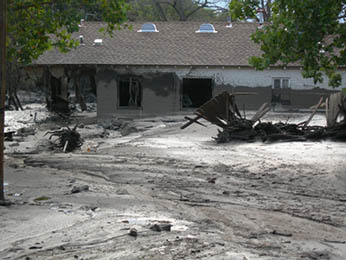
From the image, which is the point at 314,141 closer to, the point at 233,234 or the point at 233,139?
the point at 233,139

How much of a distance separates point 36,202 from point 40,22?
6324mm

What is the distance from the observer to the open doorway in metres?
32.0

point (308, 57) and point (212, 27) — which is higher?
point (212, 27)

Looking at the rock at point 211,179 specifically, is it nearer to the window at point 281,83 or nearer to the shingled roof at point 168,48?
the shingled roof at point 168,48

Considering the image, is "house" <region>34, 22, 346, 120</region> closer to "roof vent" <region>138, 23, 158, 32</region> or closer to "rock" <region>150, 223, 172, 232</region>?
"roof vent" <region>138, 23, 158, 32</region>

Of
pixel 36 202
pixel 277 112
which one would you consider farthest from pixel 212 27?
pixel 36 202

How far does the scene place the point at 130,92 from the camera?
28.8m

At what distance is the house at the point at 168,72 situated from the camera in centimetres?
2758

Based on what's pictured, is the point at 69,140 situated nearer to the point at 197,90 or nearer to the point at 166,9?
the point at 197,90

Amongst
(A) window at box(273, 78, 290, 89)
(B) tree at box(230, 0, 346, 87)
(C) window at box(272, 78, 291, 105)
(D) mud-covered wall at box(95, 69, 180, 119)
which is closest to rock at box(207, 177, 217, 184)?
(B) tree at box(230, 0, 346, 87)

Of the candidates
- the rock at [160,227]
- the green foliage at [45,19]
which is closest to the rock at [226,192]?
the rock at [160,227]

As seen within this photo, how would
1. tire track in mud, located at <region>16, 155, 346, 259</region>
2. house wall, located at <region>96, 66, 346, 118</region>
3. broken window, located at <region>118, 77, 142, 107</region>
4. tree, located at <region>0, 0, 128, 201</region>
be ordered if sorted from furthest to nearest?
broken window, located at <region>118, 77, 142, 107</region>
house wall, located at <region>96, 66, 346, 118</region>
tree, located at <region>0, 0, 128, 201</region>
tire track in mud, located at <region>16, 155, 346, 259</region>

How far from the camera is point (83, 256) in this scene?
5.45m

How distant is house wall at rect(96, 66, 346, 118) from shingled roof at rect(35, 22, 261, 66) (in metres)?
0.48
